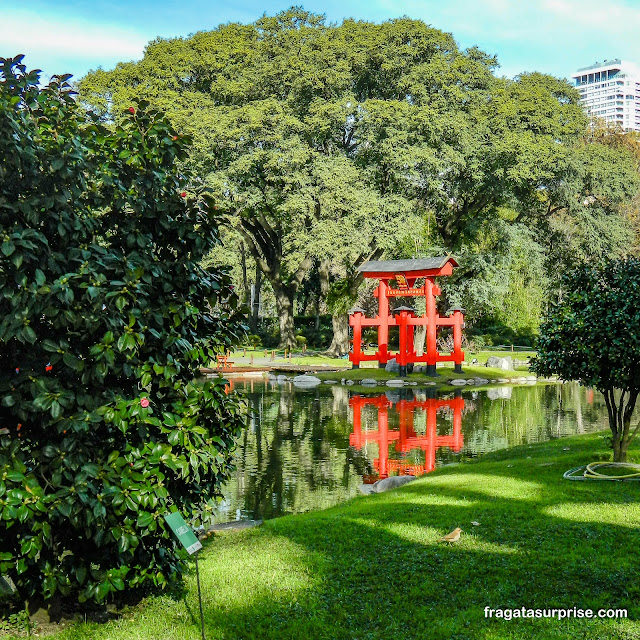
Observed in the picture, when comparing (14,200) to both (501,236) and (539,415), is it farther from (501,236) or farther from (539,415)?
(501,236)

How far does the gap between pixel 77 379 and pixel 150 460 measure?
78 centimetres

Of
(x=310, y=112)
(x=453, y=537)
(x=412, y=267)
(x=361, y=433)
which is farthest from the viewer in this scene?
(x=310, y=112)

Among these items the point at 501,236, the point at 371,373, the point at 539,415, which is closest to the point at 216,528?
the point at 539,415

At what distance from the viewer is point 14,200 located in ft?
17.0

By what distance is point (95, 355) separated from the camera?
16.6ft

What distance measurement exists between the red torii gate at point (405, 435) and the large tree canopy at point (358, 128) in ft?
40.0


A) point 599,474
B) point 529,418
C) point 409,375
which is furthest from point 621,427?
point 409,375

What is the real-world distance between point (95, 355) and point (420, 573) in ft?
10.7

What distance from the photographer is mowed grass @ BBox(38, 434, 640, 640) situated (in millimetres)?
5160

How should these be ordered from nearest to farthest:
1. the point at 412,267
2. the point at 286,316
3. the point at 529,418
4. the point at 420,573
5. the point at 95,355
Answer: the point at 95,355, the point at 420,573, the point at 529,418, the point at 412,267, the point at 286,316

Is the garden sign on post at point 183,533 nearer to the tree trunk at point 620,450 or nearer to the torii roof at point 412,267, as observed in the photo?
the tree trunk at point 620,450

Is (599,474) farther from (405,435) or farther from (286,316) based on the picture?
(286,316)

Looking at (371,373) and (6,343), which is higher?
(6,343)

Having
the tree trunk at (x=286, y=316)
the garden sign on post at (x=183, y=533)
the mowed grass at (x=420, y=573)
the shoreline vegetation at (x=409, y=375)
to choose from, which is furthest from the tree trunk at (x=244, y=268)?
the garden sign on post at (x=183, y=533)
